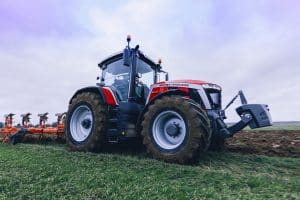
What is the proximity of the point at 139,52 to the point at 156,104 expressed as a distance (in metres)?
1.96

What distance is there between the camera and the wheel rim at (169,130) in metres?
5.39

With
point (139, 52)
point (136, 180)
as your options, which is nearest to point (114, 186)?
point (136, 180)

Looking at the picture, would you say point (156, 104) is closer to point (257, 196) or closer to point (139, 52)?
point (139, 52)

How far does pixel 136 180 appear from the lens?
3971mm

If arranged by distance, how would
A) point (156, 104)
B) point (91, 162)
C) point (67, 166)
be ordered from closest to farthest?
point (67, 166), point (91, 162), point (156, 104)

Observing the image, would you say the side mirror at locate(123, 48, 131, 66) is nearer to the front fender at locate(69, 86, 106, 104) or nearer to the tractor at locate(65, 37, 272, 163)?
the tractor at locate(65, 37, 272, 163)

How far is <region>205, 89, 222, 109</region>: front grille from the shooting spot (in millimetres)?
6006

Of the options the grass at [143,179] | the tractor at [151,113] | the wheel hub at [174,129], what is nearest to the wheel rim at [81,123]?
the tractor at [151,113]

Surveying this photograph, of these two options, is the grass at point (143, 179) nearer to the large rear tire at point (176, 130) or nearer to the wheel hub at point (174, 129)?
the large rear tire at point (176, 130)

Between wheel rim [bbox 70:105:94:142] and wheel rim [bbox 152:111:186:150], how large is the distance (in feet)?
6.60

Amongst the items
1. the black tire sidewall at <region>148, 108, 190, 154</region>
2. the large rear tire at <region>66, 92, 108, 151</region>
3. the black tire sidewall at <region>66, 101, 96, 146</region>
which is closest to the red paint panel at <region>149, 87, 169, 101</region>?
the black tire sidewall at <region>148, 108, 190, 154</region>

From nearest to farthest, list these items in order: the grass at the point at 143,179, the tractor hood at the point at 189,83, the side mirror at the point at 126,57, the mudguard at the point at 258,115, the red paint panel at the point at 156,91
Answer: the grass at the point at 143,179, the mudguard at the point at 258,115, the tractor hood at the point at 189,83, the red paint panel at the point at 156,91, the side mirror at the point at 126,57

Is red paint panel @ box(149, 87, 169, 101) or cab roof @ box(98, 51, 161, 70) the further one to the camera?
cab roof @ box(98, 51, 161, 70)

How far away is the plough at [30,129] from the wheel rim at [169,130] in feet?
12.7
